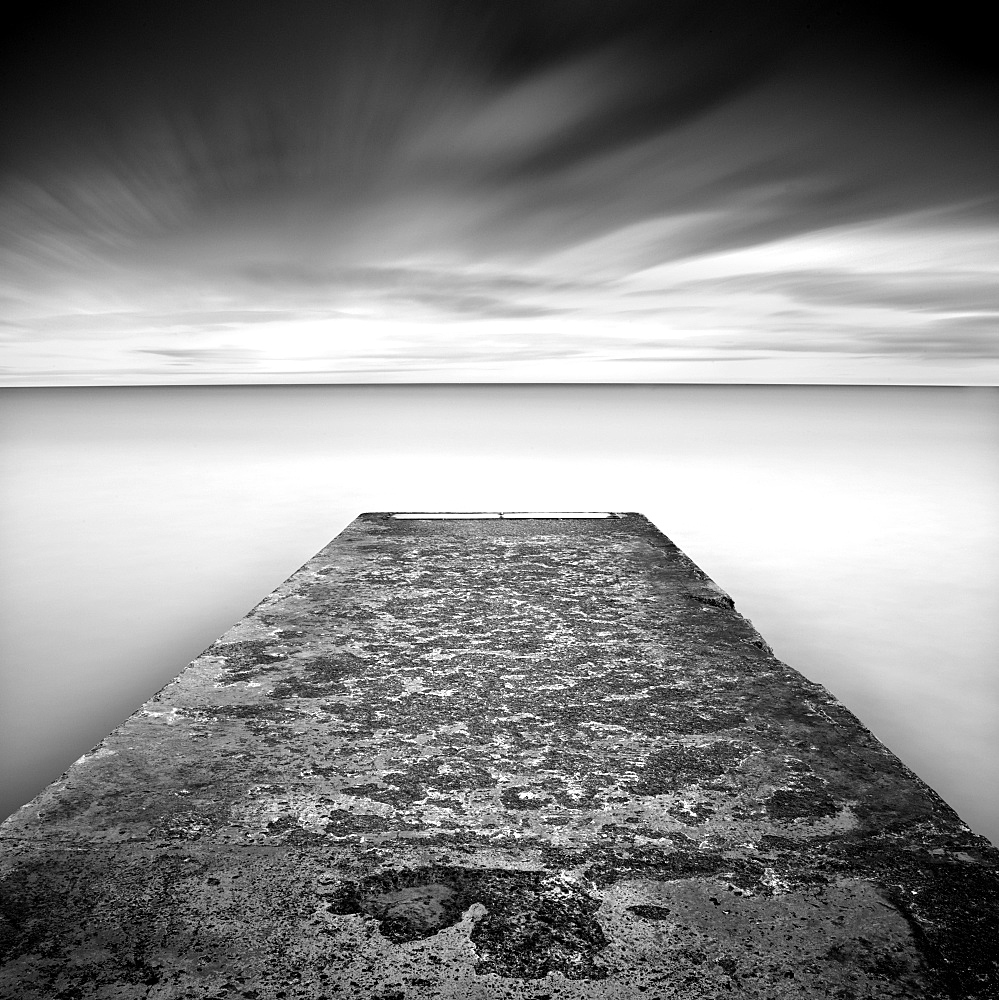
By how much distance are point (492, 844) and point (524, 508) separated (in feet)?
17.9

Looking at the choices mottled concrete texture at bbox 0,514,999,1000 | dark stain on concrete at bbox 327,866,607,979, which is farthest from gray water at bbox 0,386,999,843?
dark stain on concrete at bbox 327,866,607,979

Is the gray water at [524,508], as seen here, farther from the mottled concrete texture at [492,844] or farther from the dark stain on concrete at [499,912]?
the dark stain on concrete at [499,912]

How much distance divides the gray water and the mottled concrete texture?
2.90ft

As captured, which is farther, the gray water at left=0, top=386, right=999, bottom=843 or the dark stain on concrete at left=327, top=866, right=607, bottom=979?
the gray water at left=0, top=386, right=999, bottom=843

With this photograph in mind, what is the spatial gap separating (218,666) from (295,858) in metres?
0.78

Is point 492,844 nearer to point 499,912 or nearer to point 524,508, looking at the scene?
point 499,912

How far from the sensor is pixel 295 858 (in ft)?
3.51

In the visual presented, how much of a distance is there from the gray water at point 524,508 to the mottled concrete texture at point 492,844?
0.88 m

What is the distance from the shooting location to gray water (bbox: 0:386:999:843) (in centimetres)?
266

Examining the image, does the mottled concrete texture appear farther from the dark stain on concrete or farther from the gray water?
the gray water

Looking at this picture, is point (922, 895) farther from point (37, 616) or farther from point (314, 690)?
point (37, 616)

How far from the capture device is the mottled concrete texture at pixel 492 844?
886 millimetres

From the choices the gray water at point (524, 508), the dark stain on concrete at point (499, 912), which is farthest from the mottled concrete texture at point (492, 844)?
the gray water at point (524, 508)

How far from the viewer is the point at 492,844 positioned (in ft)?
3.62
